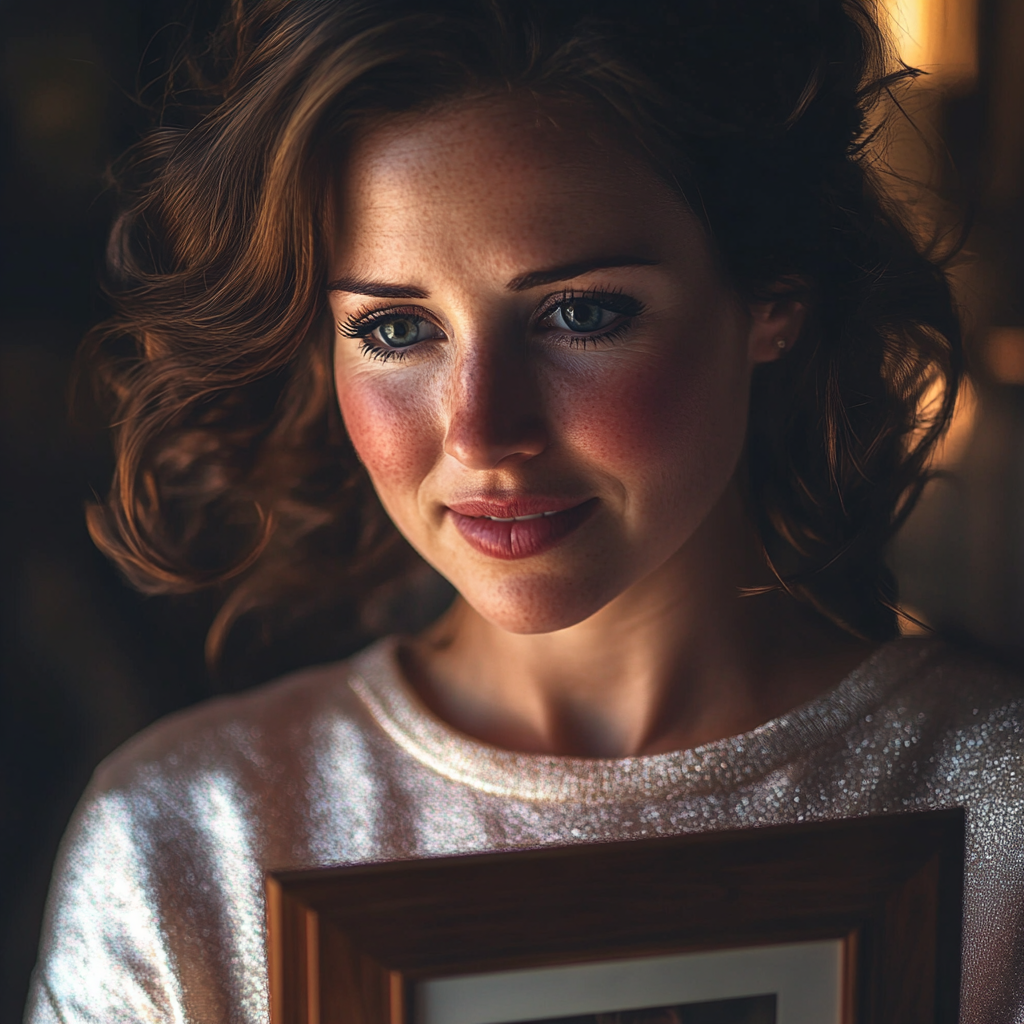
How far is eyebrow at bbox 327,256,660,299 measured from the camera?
51 cm

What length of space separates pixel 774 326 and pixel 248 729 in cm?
40

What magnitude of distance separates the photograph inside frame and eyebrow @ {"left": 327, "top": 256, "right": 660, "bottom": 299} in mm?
365

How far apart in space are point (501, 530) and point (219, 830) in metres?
0.25

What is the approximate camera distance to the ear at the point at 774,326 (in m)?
0.58

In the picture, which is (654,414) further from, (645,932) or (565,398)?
(645,932)

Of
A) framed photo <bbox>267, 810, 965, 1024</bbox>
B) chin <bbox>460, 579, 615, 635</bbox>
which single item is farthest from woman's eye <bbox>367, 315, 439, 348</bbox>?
framed photo <bbox>267, 810, 965, 1024</bbox>

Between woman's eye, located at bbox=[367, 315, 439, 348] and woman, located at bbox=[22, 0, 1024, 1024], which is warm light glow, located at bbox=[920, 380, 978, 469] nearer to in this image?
woman, located at bbox=[22, 0, 1024, 1024]

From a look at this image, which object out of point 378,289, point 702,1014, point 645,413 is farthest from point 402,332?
point 702,1014

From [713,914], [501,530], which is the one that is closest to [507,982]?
[713,914]

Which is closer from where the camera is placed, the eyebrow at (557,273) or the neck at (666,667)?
the eyebrow at (557,273)

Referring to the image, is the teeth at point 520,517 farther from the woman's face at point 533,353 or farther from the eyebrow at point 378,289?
the eyebrow at point 378,289

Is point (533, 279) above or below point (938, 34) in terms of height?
below

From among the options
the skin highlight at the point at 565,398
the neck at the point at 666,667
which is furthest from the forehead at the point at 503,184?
the neck at the point at 666,667

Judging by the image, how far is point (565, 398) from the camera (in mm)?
535
